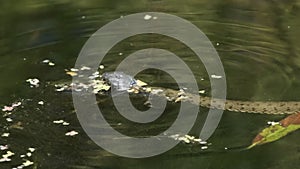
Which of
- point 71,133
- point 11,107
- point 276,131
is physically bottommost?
point 276,131

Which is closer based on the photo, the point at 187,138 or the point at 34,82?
the point at 187,138

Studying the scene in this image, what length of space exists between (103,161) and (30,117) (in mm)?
763

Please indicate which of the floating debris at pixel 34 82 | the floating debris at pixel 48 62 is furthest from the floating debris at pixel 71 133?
the floating debris at pixel 48 62

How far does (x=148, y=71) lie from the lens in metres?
5.44

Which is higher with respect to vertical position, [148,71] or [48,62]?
[48,62]

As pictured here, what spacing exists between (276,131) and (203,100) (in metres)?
0.68

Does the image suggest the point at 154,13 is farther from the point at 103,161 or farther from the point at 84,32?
the point at 103,161

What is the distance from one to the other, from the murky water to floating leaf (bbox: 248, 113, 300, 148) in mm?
48

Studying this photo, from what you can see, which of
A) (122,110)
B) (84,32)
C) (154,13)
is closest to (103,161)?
(122,110)

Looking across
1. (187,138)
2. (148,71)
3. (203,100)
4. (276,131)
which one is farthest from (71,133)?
(276,131)

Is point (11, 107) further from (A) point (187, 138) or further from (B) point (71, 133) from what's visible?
(A) point (187, 138)

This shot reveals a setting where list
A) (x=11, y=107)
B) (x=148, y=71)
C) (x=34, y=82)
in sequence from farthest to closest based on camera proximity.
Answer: (x=148, y=71) < (x=34, y=82) < (x=11, y=107)

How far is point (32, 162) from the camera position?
13.7 feet

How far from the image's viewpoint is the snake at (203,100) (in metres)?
4.78
